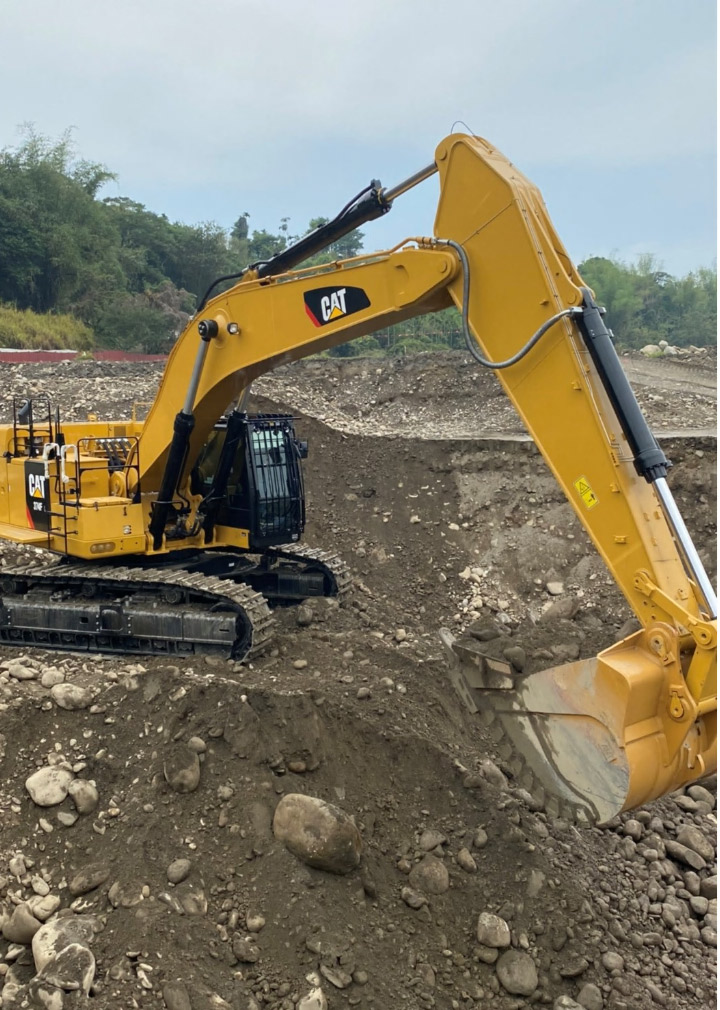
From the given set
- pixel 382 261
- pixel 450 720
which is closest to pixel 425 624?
pixel 450 720

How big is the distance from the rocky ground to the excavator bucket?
75 centimetres

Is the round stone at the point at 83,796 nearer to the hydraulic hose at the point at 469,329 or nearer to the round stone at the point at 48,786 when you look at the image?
the round stone at the point at 48,786

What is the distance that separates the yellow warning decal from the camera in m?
4.62

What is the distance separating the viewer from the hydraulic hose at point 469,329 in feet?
15.3

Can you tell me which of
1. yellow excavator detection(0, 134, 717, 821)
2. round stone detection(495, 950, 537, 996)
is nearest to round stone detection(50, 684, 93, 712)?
yellow excavator detection(0, 134, 717, 821)

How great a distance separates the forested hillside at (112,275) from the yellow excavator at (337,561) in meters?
22.8

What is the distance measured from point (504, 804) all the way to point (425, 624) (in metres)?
5.19

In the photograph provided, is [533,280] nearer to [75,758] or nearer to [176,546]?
[75,758]

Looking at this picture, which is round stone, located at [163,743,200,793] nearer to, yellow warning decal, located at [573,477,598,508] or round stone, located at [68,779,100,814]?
round stone, located at [68,779,100,814]

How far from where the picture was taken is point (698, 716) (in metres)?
4.12

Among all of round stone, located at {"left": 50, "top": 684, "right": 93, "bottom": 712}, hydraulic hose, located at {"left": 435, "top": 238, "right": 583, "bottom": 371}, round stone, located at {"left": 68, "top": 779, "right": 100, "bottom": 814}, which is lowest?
round stone, located at {"left": 68, "top": 779, "right": 100, "bottom": 814}

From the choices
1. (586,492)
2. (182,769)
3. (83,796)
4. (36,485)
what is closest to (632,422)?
(586,492)

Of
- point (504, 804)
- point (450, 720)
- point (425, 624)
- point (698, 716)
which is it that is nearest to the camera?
point (698, 716)

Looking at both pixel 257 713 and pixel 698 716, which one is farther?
pixel 257 713
